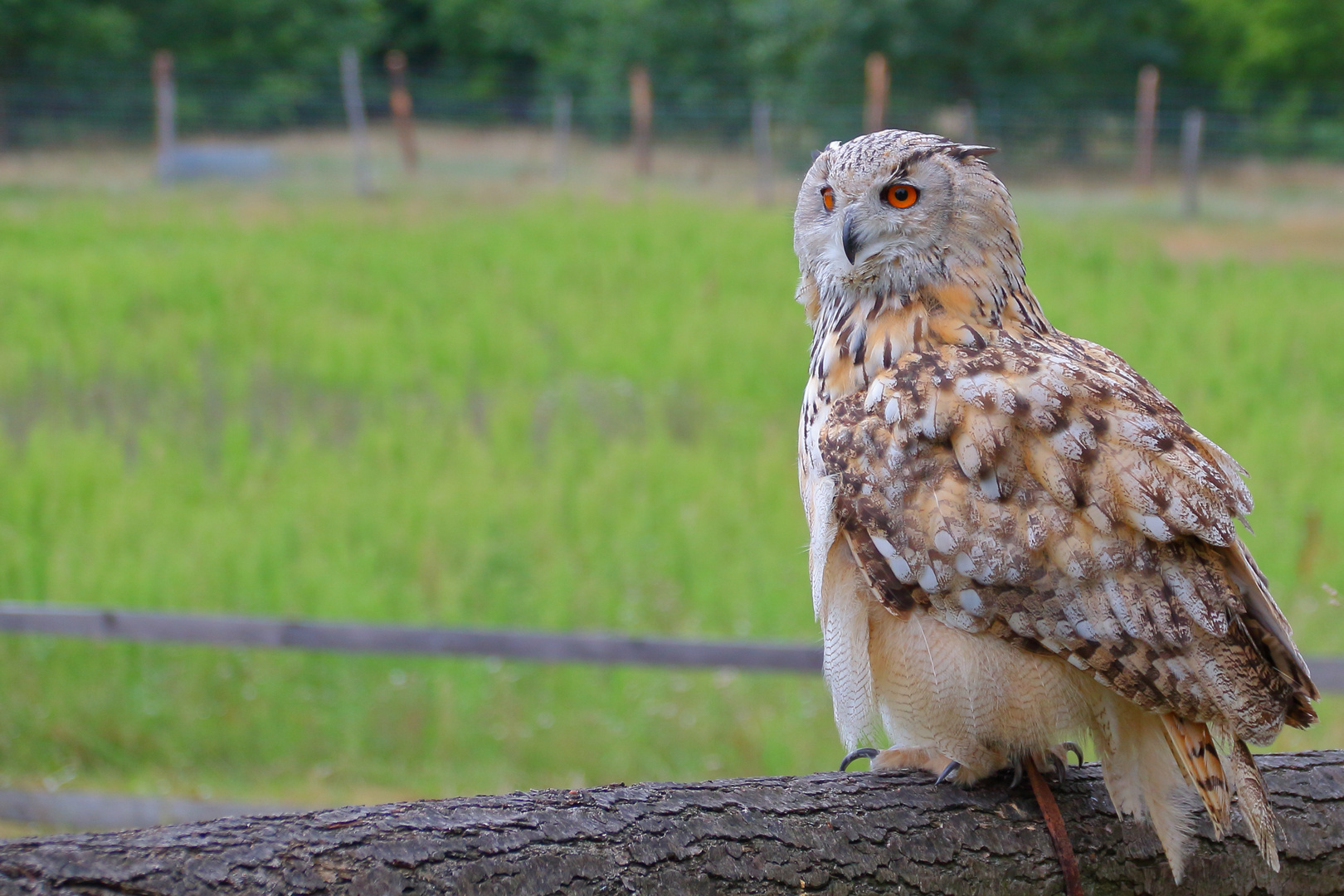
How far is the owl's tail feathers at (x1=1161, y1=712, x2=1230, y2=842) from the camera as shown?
1.59 meters

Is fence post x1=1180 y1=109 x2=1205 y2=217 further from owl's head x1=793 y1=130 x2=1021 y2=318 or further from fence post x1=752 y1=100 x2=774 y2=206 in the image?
owl's head x1=793 y1=130 x2=1021 y2=318

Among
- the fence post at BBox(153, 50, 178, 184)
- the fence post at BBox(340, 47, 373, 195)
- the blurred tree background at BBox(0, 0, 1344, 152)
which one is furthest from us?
the blurred tree background at BBox(0, 0, 1344, 152)

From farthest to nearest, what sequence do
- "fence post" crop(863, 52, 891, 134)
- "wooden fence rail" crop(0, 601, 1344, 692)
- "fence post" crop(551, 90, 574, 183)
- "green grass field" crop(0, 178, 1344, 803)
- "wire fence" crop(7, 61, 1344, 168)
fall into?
"fence post" crop(551, 90, 574, 183) < "wire fence" crop(7, 61, 1344, 168) < "fence post" crop(863, 52, 891, 134) < "green grass field" crop(0, 178, 1344, 803) < "wooden fence rail" crop(0, 601, 1344, 692)

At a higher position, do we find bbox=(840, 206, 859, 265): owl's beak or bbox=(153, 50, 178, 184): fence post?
bbox=(153, 50, 178, 184): fence post

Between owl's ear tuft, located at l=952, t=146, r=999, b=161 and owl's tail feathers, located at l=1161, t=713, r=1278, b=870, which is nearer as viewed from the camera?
owl's tail feathers, located at l=1161, t=713, r=1278, b=870

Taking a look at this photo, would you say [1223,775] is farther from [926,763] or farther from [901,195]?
[901,195]

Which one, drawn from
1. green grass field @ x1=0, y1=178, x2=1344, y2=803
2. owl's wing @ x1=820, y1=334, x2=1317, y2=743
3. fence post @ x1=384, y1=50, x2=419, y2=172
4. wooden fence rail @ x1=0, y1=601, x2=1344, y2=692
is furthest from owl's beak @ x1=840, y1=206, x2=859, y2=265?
fence post @ x1=384, y1=50, x2=419, y2=172

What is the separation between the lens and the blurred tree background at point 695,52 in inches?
598

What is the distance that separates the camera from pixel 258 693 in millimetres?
4383

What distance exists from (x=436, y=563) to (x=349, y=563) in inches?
15.4

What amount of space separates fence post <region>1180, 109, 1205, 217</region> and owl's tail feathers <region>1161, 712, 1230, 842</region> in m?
12.4

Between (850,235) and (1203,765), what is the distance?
3.04 feet

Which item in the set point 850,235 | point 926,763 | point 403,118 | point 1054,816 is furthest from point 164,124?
point 1054,816

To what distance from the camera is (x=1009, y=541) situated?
62.0 inches
